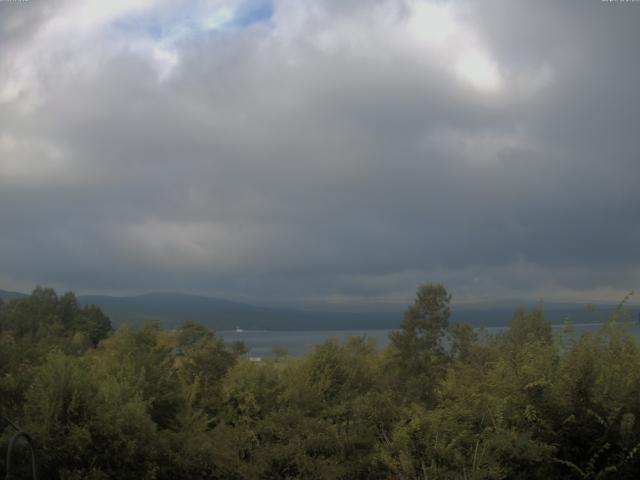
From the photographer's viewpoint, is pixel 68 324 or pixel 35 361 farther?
pixel 68 324

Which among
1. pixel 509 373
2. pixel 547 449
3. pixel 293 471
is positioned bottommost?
pixel 293 471

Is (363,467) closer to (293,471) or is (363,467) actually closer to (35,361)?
(293,471)

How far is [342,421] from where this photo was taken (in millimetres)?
13305

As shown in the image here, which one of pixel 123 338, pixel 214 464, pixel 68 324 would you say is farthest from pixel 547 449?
pixel 68 324

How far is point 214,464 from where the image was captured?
12594 mm

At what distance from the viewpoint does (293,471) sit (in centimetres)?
1219

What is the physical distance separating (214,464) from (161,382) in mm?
4388

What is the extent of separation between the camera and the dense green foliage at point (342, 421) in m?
8.99

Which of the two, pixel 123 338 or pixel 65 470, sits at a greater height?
pixel 123 338

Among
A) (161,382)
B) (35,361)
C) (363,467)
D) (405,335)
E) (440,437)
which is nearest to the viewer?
(440,437)

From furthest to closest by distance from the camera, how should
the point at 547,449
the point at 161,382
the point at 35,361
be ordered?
the point at 161,382
the point at 35,361
the point at 547,449

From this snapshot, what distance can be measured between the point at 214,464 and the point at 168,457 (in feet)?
3.31

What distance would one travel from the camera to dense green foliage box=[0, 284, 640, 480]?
29.5ft

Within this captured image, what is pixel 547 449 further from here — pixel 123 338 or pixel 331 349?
pixel 123 338
